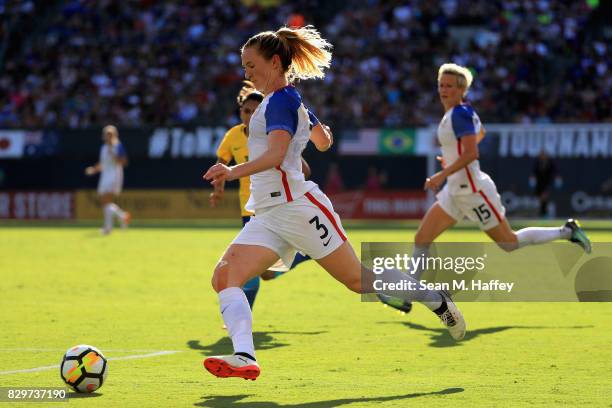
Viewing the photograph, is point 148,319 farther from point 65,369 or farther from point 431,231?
point 65,369

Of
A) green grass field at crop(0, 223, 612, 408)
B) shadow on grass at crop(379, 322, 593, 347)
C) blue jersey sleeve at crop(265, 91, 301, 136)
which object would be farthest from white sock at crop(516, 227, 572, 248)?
blue jersey sleeve at crop(265, 91, 301, 136)

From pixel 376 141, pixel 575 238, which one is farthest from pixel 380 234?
pixel 575 238

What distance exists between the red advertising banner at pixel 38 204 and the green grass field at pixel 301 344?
746 inches

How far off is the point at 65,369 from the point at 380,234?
2000 cm

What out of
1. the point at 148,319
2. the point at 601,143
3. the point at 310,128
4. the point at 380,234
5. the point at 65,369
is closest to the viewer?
the point at 65,369

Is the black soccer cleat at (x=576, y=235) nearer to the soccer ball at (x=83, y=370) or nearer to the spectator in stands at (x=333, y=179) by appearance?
the soccer ball at (x=83, y=370)

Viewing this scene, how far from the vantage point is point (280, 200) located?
7.87 metres

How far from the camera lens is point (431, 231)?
12.6m

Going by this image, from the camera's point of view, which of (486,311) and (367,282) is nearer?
(367,282)

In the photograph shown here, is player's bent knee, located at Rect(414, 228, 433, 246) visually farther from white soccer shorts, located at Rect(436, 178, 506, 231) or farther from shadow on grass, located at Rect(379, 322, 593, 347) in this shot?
shadow on grass, located at Rect(379, 322, 593, 347)

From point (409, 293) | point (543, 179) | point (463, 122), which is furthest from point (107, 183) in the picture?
point (409, 293)

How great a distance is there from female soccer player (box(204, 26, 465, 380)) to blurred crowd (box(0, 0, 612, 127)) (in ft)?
88.0

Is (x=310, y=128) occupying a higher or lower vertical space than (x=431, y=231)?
higher

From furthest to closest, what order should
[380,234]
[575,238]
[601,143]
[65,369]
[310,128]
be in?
[601,143] < [380,234] < [575,238] < [310,128] < [65,369]
